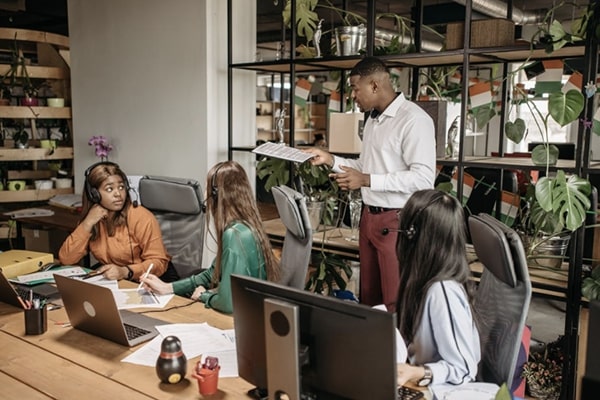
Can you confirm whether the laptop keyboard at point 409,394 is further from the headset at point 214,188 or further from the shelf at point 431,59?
the shelf at point 431,59

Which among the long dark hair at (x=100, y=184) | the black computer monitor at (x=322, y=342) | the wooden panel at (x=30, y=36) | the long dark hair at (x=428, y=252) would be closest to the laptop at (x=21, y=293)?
the long dark hair at (x=100, y=184)

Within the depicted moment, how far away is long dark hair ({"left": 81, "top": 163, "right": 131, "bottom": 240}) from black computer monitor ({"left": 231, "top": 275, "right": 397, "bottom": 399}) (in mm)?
1728

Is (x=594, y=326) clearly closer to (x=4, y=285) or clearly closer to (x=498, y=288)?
(x=498, y=288)

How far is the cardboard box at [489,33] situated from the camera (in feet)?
9.23

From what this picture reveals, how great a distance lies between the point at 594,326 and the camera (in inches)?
31.8

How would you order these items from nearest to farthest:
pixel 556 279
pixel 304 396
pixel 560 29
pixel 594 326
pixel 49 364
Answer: pixel 594 326 < pixel 304 396 < pixel 49 364 < pixel 560 29 < pixel 556 279

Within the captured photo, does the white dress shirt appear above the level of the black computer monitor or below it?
above

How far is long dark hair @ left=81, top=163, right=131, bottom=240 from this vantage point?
9.30 ft

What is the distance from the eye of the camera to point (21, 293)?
2.28m

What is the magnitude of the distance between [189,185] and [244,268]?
91 cm

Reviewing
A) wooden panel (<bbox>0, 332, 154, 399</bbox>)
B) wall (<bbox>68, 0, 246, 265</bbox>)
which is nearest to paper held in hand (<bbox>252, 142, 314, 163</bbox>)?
wall (<bbox>68, 0, 246, 265</bbox>)

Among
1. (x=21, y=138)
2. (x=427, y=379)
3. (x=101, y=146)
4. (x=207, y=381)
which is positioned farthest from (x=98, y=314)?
(x=21, y=138)

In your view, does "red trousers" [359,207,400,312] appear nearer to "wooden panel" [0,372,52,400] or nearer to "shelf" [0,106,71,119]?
"wooden panel" [0,372,52,400]

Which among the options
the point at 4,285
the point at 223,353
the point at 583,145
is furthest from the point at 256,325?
the point at 583,145
